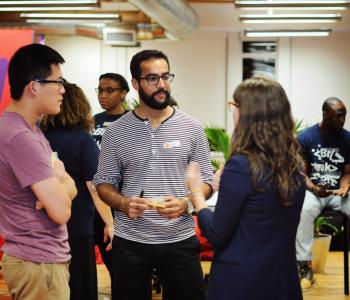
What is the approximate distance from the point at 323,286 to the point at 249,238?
3.80 metres

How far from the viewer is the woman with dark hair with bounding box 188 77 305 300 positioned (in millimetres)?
2115

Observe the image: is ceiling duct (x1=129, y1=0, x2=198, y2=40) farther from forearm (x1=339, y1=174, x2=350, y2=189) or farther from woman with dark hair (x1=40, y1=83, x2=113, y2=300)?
woman with dark hair (x1=40, y1=83, x2=113, y2=300)

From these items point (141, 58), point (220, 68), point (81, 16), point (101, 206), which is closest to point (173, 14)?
point (81, 16)

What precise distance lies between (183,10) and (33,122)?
20.2ft

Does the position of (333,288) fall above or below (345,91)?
below

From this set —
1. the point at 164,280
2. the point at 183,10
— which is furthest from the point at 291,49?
the point at 164,280

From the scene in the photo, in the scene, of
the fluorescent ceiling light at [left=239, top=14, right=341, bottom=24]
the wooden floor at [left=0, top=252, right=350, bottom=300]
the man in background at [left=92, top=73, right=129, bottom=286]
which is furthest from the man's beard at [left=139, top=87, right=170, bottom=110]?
the fluorescent ceiling light at [left=239, top=14, right=341, bottom=24]

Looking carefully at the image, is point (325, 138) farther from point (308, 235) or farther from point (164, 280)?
point (164, 280)

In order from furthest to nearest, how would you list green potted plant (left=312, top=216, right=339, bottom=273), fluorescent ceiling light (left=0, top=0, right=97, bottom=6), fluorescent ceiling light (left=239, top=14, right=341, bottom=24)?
1. fluorescent ceiling light (left=239, top=14, right=341, bottom=24)
2. fluorescent ceiling light (left=0, top=0, right=97, bottom=6)
3. green potted plant (left=312, top=216, right=339, bottom=273)

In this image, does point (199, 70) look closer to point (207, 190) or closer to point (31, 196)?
point (207, 190)

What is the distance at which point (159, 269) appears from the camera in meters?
2.89

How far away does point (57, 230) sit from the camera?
2264 millimetres

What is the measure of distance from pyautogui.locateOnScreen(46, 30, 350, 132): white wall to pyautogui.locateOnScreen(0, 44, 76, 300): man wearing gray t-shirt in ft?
30.4

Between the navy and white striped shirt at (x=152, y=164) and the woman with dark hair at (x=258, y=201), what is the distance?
0.66m
